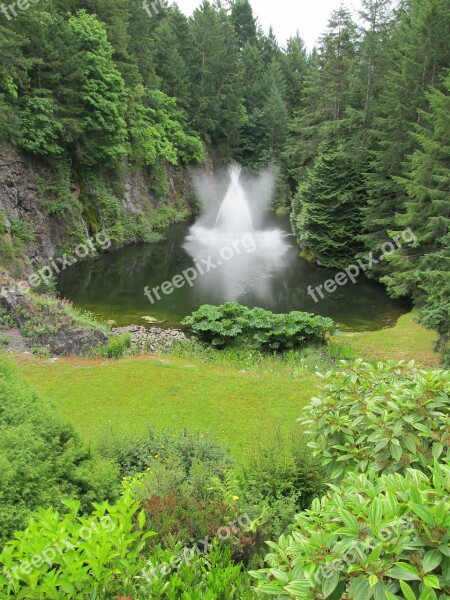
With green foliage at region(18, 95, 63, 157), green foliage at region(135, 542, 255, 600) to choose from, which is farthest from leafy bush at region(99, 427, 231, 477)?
green foliage at region(18, 95, 63, 157)

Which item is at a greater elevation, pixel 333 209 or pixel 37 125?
pixel 37 125

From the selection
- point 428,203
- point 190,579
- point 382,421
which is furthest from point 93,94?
point 190,579

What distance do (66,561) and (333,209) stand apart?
1185 inches

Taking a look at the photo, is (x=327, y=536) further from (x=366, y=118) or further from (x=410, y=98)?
(x=366, y=118)

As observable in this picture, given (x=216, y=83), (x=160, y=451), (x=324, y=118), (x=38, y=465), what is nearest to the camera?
(x=38, y=465)

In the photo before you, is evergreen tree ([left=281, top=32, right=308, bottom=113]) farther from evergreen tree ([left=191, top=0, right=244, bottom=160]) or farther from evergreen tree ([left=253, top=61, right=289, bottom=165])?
evergreen tree ([left=191, top=0, right=244, bottom=160])

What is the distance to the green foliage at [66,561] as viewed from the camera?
11.1 feet

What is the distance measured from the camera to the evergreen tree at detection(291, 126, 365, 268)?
31375 millimetres

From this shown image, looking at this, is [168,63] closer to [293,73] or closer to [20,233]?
[293,73]

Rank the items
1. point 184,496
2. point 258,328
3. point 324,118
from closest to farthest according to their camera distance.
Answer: point 184,496
point 258,328
point 324,118

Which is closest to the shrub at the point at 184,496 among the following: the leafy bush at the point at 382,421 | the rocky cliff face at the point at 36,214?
the leafy bush at the point at 382,421

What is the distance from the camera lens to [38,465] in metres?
4.75

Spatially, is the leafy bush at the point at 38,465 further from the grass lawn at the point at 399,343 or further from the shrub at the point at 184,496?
the grass lawn at the point at 399,343

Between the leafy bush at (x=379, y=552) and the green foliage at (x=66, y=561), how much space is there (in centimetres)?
121
